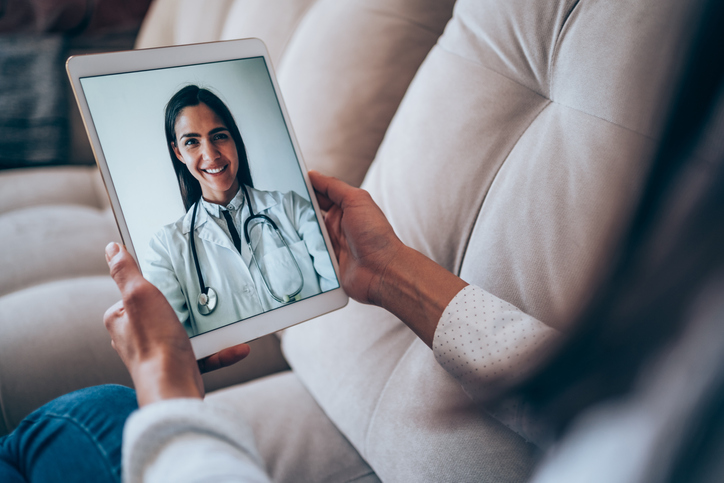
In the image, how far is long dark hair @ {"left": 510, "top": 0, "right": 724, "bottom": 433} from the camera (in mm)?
251

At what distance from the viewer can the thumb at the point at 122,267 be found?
488mm

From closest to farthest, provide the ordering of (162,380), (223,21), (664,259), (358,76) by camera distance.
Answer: (664,259)
(162,380)
(358,76)
(223,21)

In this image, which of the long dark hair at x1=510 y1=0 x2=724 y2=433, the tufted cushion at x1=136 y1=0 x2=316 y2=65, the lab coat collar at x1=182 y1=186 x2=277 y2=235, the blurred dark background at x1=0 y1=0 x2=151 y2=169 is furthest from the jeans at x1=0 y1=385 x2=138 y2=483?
the blurred dark background at x1=0 y1=0 x2=151 y2=169

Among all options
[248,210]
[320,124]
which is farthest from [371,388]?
[320,124]

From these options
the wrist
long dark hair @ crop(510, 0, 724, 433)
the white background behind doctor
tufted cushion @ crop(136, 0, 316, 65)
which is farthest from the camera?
tufted cushion @ crop(136, 0, 316, 65)

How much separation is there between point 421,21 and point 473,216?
1.43ft

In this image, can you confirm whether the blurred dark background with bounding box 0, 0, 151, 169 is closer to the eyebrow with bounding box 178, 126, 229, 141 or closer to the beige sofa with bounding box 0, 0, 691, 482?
the beige sofa with bounding box 0, 0, 691, 482

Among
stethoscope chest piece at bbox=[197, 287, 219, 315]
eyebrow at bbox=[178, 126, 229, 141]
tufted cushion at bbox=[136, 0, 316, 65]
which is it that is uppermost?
tufted cushion at bbox=[136, 0, 316, 65]

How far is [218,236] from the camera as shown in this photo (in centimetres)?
57

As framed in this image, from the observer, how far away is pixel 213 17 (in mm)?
1320

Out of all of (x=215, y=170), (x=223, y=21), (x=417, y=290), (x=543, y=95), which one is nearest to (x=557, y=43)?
(x=543, y=95)

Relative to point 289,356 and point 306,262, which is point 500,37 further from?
point 289,356

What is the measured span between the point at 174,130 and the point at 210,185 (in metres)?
0.08

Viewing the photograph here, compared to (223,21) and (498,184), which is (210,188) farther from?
(223,21)
